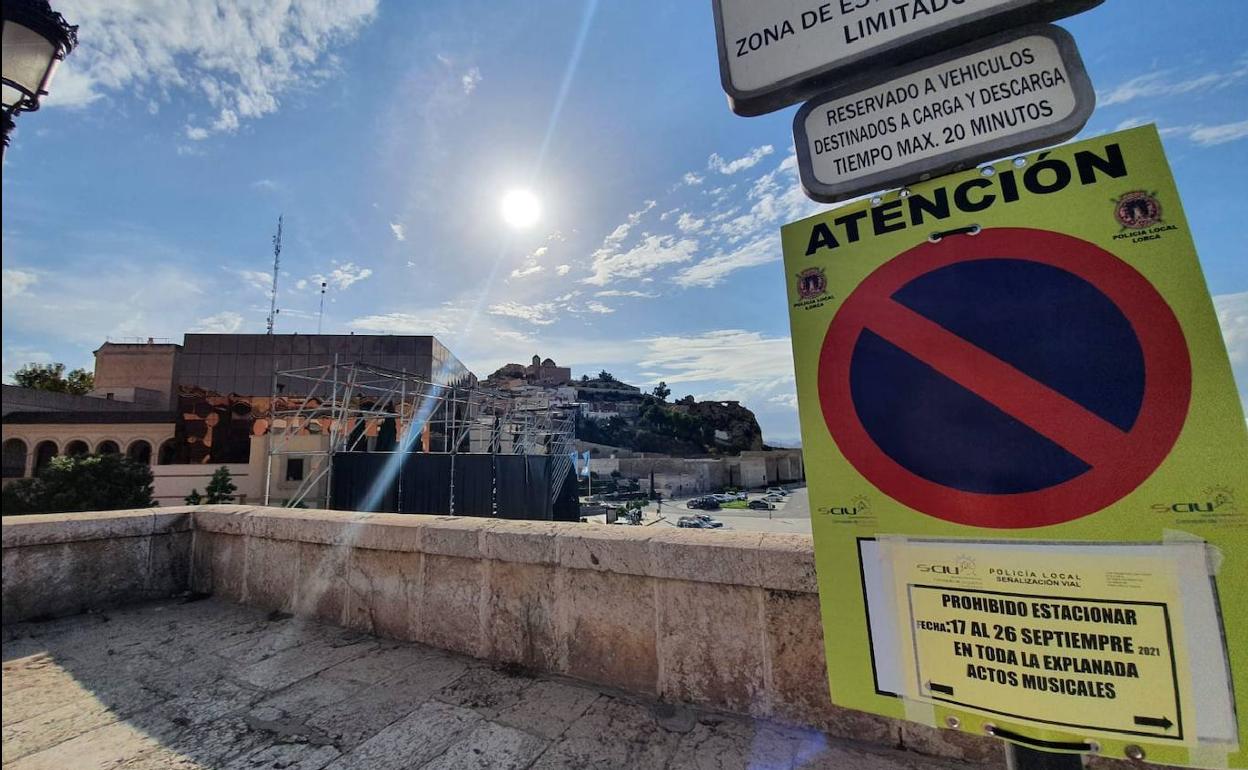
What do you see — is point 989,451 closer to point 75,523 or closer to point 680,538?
point 680,538

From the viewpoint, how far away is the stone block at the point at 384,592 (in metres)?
3.39

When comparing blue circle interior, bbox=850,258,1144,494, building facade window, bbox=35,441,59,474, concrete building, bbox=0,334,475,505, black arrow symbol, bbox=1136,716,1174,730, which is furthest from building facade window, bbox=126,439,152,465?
black arrow symbol, bbox=1136,716,1174,730

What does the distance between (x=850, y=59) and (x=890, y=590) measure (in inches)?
58.3

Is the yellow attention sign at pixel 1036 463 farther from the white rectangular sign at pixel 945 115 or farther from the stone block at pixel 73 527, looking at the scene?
the stone block at pixel 73 527

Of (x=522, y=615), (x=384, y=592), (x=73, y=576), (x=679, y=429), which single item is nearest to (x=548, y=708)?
(x=522, y=615)

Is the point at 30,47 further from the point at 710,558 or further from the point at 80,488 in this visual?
the point at 80,488

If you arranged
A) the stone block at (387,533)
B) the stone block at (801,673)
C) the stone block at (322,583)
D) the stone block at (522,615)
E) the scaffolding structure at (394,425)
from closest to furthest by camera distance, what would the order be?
1. the stone block at (801,673)
2. the stone block at (522,615)
3. the stone block at (387,533)
4. the stone block at (322,583)
5. the scaffolding structure at (394,425)

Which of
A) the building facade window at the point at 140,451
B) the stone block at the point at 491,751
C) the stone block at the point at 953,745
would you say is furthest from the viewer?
the building facade window at the point at 140,451

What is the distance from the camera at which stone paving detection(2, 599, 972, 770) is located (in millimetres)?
2209

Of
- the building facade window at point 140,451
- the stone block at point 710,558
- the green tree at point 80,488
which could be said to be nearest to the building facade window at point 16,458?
the building facade window at point 140,451

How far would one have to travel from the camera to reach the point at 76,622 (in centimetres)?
373

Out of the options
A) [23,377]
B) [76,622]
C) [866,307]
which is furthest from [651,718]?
[23,377]

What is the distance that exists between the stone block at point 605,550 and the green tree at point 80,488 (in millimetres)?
22608

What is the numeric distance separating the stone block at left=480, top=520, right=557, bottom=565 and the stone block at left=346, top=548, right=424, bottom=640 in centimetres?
56
